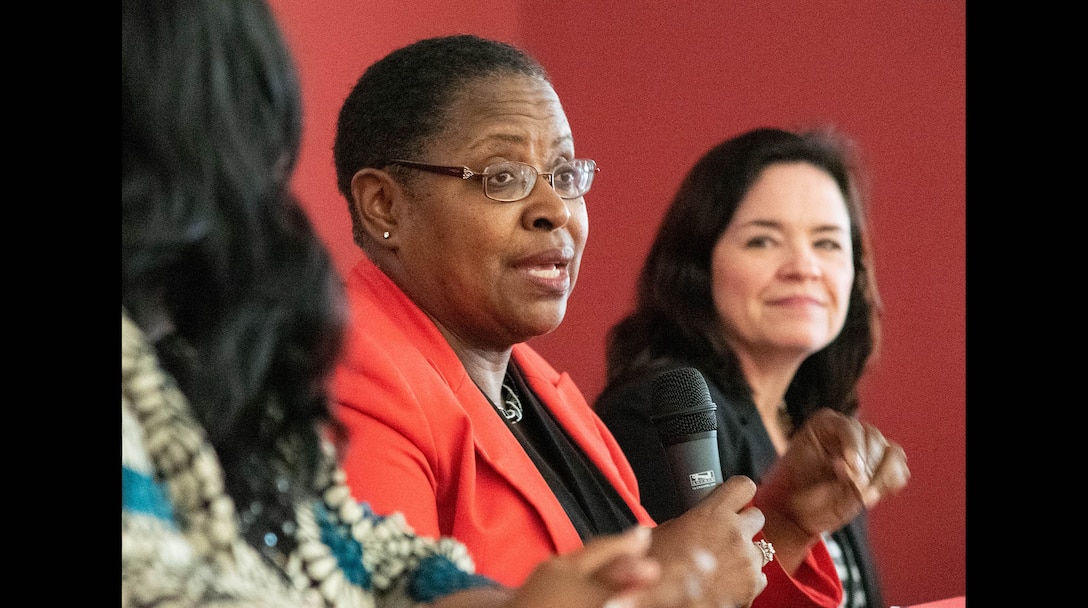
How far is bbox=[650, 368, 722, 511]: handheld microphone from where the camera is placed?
4.75ft

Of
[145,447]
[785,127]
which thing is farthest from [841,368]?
[145,447]

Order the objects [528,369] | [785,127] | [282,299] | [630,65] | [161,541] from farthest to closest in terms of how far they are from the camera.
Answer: [785,127]
[630,65]
[528,369]
[282,299]
[161,541]

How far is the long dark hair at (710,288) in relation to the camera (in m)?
1.62

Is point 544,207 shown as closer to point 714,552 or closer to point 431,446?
point 431,446

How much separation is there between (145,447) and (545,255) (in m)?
0.58

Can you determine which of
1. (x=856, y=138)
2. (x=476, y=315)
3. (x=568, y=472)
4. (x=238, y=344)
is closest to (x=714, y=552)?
(x=568, y=472)

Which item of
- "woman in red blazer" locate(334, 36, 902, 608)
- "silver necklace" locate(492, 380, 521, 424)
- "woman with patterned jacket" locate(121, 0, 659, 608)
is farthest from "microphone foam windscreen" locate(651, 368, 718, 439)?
"woman with patterned jacket" locate(121, 0, 659, 608)

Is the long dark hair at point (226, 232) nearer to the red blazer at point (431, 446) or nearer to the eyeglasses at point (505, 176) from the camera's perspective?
Result: the red blazer at point (431, 446)

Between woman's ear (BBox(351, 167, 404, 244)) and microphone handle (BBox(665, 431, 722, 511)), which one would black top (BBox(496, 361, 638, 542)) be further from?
woman's ear (BBox(351, 167, 404, 244))

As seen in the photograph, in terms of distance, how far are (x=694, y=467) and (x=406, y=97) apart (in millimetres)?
576

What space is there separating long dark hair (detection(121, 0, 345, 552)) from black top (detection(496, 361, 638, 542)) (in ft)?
1.42
